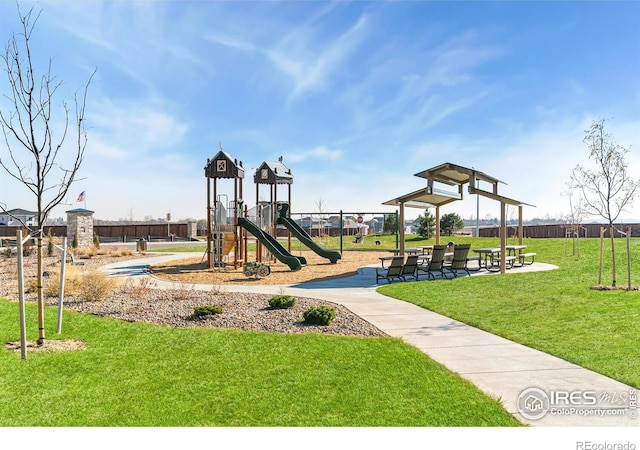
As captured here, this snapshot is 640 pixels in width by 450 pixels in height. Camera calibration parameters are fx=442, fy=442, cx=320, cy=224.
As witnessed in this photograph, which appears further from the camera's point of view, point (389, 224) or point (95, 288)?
point (389, 224)

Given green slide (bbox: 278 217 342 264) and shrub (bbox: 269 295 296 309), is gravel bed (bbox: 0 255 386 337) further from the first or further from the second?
green slide (bbox: 278 217 342 264)

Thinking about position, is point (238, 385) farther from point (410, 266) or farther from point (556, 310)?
Result: point (410, 266)

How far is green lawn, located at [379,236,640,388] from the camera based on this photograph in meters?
5.64

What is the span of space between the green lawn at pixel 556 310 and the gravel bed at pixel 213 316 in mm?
2150

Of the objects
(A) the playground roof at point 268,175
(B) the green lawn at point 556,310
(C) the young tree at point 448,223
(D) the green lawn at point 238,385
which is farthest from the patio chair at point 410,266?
(C) the young tree at point 448,223

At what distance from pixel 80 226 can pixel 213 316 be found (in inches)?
1041

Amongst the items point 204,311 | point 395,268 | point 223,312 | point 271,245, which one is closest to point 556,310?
point 395,268

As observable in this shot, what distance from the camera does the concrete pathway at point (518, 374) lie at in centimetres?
393

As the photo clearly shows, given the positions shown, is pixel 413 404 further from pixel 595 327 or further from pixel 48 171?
pixel 48 171

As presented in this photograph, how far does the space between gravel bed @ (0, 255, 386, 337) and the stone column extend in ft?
65.8

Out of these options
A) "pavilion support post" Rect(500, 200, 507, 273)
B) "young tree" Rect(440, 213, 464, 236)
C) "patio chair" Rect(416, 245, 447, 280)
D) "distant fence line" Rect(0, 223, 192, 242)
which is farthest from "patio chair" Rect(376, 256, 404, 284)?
"distant fence line" Rect(0, 223, 192, 242)

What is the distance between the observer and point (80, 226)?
30.0 m
